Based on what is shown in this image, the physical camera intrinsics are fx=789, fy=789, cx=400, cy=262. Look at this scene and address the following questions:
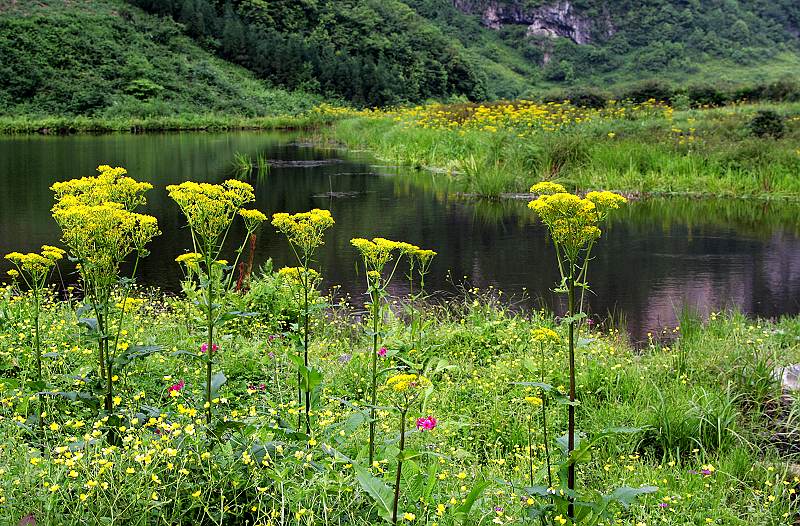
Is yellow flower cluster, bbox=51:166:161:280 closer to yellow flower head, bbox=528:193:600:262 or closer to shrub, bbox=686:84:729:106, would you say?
yellow flower head, bbox=528:193:600:262

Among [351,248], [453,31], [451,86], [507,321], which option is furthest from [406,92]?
[507,321]

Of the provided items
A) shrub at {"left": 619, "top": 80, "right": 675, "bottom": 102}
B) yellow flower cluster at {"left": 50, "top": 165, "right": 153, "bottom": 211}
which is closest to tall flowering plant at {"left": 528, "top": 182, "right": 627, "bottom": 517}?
yellow flower cluster at {"left": 50, "top": 165, "right": 153, "bottom": 211}

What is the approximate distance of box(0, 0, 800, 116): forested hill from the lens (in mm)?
45031

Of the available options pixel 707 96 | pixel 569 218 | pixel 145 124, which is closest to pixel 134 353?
pixel 569 218

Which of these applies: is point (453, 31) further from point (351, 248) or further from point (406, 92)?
point (351, 248)

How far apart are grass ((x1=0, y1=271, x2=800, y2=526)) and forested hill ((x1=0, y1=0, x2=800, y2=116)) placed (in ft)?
90.3

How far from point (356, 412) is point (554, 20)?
98.8 meters

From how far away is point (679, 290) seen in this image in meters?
7.78

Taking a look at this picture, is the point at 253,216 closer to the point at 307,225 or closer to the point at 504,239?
the point at 307,225

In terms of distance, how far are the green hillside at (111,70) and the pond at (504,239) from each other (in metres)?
26.5

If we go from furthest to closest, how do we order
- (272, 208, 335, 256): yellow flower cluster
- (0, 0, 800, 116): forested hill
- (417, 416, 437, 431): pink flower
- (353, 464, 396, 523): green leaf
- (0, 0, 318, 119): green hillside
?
(0, 0, 800, 116): forested hill < (0, 0, 318, 119): green hillside < (417, 416, 437, 431): pink flower < (272, 208, 335, 256): yellow flower cluster < (353, 464, 396, 523): green leaf

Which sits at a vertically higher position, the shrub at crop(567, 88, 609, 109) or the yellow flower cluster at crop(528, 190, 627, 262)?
the shrub at crop(567, 88, 609, 109)

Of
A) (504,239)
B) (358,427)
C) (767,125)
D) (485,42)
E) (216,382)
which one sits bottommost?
(358,427)

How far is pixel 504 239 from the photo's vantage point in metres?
10.3
